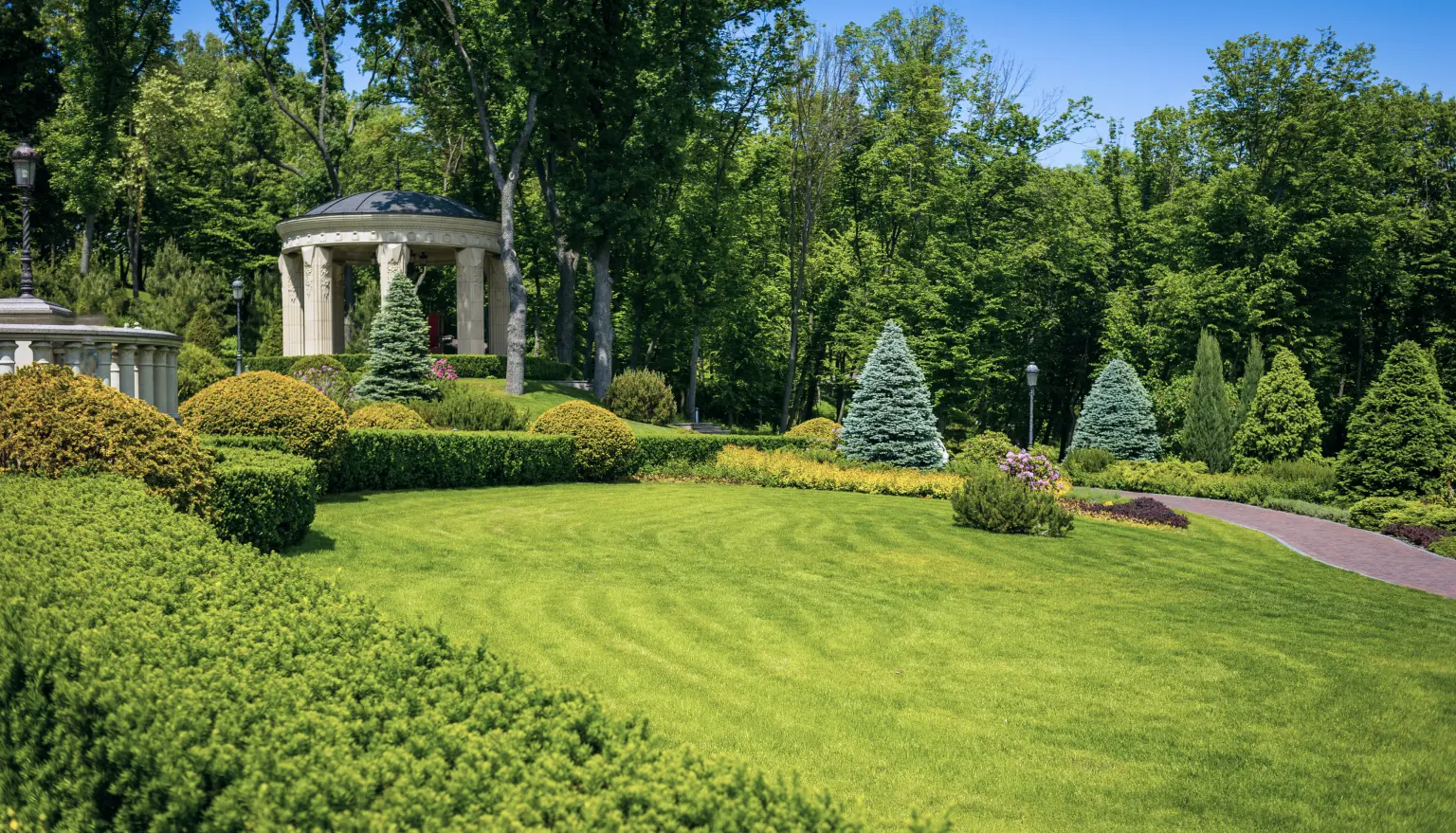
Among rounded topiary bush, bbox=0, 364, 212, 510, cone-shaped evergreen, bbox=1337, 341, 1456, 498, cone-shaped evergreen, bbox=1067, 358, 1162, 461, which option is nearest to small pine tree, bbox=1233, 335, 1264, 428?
cone-shaped evergreen, bbox=1067, 358, 1162, 461

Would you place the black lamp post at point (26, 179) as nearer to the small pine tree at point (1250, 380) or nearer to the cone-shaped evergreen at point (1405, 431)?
the cone-shaped evergreen at point (1405, 431)

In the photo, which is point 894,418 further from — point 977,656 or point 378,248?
point 378,248

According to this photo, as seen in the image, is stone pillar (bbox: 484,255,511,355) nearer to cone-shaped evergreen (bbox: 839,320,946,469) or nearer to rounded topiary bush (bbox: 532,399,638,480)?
rounded topiary bush (bbox: 532,399,638,480)

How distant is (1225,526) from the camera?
1919 cm

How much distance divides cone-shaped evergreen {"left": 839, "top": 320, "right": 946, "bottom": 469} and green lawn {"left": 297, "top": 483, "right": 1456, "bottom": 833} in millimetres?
9294

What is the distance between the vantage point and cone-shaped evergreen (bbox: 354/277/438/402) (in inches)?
986

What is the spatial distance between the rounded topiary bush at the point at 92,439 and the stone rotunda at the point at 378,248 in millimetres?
23475

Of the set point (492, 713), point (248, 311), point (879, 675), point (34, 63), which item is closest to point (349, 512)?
point (879, 675)

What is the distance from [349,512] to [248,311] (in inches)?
1375

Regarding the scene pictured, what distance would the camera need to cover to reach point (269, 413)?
1362 cm

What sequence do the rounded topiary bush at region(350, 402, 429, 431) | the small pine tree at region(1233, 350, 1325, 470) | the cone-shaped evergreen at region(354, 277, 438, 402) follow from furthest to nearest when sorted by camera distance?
the small pine tree at region(1233, 350, 1325, 470), the cone-shaped evergreen at region(354, 277, 438, 402), the rounded topiary bush at region(350, 402, 429, 431)

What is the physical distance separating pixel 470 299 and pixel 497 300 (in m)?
2.18

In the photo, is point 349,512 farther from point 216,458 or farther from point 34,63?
point 34,63

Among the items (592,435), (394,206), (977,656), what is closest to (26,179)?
(592,435)
